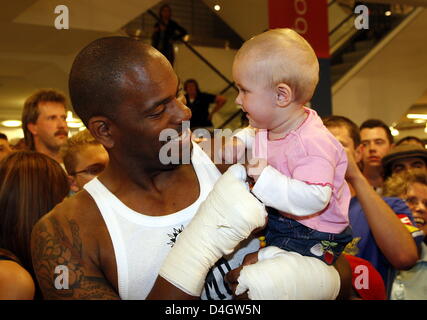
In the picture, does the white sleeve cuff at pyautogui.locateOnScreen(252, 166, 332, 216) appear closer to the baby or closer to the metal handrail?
the baby

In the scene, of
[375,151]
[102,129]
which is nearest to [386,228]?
[102,129]

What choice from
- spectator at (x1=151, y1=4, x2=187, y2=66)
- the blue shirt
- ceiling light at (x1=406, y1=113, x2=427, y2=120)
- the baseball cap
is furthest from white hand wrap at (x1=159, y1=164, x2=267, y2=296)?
ceiling light at (x1=406, y1=113, x2=427, y2=120)

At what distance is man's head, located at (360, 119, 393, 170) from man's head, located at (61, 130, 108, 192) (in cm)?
187

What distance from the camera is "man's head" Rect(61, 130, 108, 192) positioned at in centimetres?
264

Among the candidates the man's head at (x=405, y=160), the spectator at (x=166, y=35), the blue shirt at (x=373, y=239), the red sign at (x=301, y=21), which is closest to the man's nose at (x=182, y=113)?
the blue shirt at (x=373, y=239)

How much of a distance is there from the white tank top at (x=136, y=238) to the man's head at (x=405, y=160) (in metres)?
2.01

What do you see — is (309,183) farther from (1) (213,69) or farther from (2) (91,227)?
(1) (213,69)

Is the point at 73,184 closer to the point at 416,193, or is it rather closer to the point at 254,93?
the point at 254,93

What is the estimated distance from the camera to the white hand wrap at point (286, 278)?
4.33ft

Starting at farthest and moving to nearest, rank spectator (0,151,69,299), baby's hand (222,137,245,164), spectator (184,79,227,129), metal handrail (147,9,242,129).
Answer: metal handrail (147,9,242,129)
spectator (184,79,227,129)
spectator (0,151,69,299)
baby's hand (222,137,245,164)

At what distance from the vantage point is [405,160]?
318 centimetres

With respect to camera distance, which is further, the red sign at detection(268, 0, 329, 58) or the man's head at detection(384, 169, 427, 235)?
the red sign at detection(268, 0, 329, 58)

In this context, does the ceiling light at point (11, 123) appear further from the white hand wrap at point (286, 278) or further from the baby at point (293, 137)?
the white hand wrap at point (286, 278)

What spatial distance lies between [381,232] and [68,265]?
4.30ft
